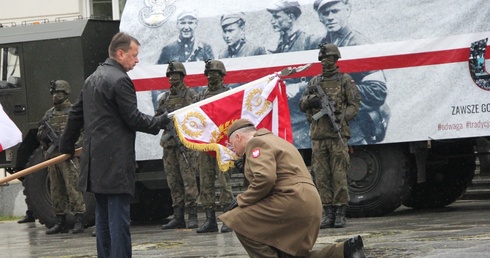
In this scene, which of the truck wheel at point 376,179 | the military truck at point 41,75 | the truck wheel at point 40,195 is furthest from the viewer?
the truck wheel at point 40,195

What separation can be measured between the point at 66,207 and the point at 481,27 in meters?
5.85

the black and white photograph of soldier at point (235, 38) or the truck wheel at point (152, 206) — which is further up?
the black and white photograph of soldier at point (235, 38)

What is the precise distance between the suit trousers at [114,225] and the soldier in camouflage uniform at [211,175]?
492 centimetres

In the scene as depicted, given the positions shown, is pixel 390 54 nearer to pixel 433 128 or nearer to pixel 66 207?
pixel 433 128

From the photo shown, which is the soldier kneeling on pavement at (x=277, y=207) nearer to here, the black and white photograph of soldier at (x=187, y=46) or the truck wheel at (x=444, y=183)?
the black and white photograph of soldier at (x=187, y=46)

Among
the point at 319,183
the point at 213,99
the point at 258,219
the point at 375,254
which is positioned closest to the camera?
the point at 258,219

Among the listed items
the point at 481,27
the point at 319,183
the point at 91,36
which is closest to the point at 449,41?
the point at 481,27

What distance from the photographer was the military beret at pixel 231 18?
1431 cm

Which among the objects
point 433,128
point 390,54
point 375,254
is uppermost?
point 390,54

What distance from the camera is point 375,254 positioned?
9227mm

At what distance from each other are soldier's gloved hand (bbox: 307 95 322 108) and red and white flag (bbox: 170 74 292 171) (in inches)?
70.9

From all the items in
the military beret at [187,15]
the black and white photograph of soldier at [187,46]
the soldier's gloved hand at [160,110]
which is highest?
the military beret at [187,15]

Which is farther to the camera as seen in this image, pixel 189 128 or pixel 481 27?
pixel 481 27

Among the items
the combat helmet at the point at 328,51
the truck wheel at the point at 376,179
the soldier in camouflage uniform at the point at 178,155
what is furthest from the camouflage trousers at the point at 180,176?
the combat helmet at the point at 328,51
